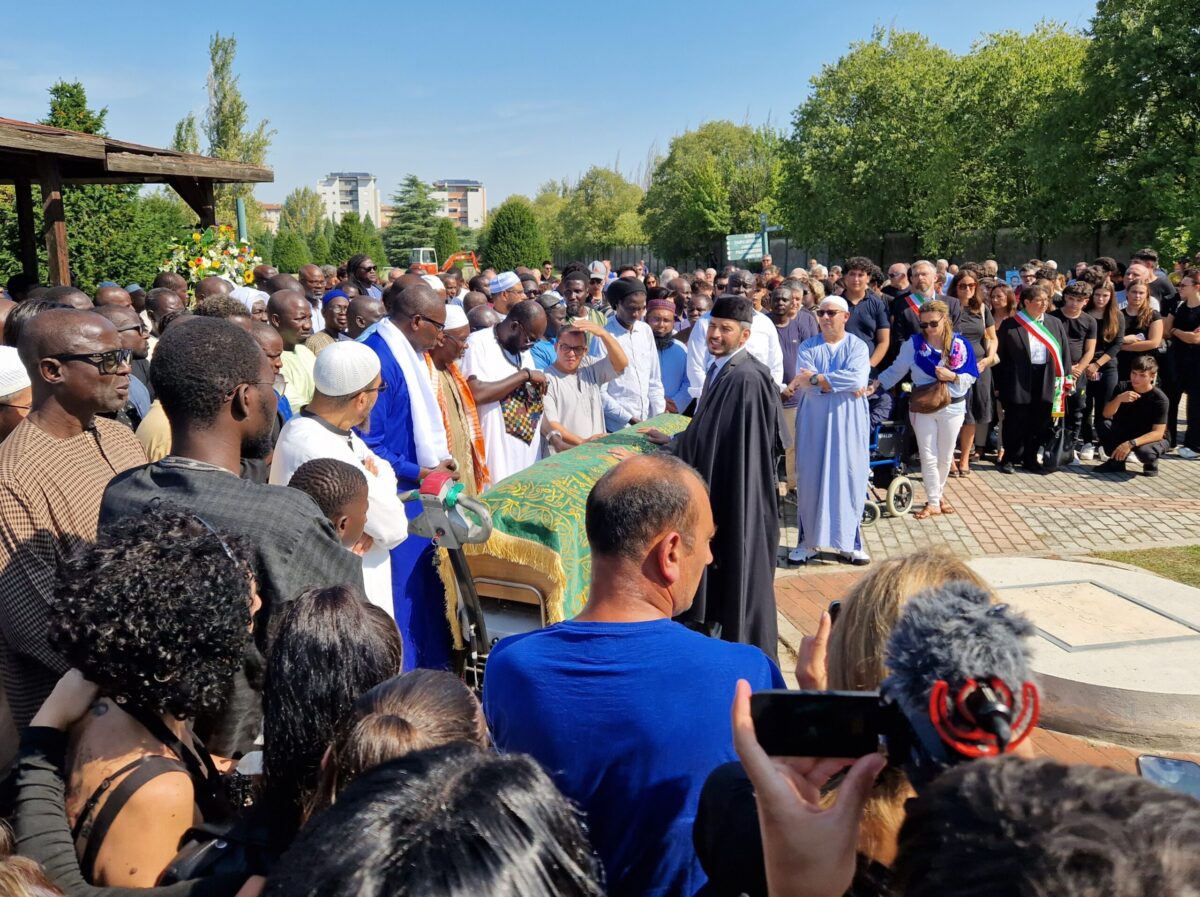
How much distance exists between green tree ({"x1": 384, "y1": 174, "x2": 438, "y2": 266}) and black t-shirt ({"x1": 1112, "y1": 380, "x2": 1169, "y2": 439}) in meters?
65.3

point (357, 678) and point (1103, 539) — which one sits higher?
point (357, 678)

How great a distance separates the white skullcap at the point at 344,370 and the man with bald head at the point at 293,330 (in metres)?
2.63

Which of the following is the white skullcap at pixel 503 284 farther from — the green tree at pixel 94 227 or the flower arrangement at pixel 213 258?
the green tree at pixel 94 227

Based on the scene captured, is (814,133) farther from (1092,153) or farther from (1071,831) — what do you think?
(1071,831)

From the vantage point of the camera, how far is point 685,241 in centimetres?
5928

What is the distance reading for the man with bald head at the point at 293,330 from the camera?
20.1 ft

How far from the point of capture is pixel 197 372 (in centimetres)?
270

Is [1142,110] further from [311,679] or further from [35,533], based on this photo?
[311,679]

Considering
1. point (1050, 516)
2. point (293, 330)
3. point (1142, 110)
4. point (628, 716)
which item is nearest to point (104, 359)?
point (628, 716)

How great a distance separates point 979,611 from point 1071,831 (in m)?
0.36

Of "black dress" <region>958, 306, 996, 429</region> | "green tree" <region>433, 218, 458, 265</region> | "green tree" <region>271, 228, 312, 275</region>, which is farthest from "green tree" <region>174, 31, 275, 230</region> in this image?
"black dress" <region>958, 306, 996, 429</region>

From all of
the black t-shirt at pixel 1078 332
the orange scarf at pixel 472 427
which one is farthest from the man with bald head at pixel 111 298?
the black t-shirt at pixel 1078 332

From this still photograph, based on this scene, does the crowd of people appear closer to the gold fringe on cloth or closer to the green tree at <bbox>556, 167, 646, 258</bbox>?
the gold fringe on cloth

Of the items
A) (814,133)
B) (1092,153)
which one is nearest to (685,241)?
(814,133)
